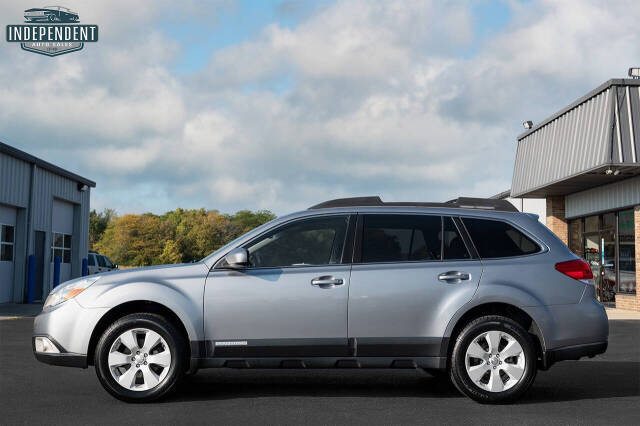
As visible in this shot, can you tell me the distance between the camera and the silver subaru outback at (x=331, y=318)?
25.1ft

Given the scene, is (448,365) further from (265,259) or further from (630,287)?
(630,287)

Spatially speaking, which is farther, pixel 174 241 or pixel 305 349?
pixel 174 241

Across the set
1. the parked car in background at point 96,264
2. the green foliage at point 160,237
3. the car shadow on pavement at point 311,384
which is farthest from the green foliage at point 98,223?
the car shadow on pavement at point 311,384

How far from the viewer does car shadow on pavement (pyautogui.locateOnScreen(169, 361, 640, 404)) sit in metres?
8.21

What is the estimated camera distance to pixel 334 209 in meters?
8.25

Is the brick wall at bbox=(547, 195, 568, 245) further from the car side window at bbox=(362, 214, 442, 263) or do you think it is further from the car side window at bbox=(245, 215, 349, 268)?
the car side window at bbox=(245, 215, 349, 268)

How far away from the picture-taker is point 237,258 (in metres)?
7.60

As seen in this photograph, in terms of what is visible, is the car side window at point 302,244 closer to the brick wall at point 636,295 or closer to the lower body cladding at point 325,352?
the lower body cladding at point 325,352

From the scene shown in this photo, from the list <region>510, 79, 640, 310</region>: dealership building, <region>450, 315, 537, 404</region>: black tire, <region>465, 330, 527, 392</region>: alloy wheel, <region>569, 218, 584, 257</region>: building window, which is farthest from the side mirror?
<region>569, 218, 584, 257</region>: building window

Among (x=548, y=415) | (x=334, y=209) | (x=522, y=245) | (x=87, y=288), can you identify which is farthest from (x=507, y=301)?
(x=87, y=288)

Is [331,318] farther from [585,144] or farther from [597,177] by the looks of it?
[597,177]

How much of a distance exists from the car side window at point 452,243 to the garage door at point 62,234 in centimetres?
2678

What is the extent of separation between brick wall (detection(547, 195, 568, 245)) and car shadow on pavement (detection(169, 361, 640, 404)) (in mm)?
18757

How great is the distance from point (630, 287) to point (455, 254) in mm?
17189
